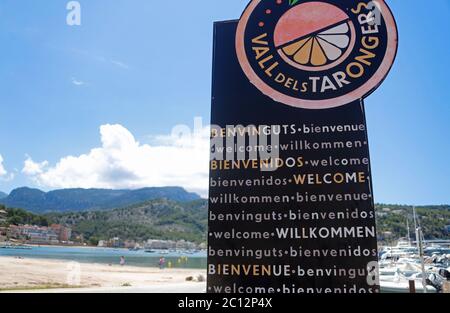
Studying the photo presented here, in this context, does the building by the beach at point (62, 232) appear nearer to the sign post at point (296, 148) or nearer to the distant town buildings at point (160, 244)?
the distant town buildings at point (160, 244)

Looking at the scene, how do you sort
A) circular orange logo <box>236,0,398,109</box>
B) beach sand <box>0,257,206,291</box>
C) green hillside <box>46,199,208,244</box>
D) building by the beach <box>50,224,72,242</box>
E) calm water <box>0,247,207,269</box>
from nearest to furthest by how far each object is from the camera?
1. circular orange logo <box>236,0,398,109</box>
2. beach sand <box>0,257,206,291</box>
3. calm water <box>0,247,207,269</box>
4. building by the beach <box>50,224,72,242</box>
5. green hillside <box>46,199,208,244</box>

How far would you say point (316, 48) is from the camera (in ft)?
9.19

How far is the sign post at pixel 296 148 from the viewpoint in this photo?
2486 mm

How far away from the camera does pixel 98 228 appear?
6519 cm

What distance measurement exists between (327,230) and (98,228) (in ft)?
225

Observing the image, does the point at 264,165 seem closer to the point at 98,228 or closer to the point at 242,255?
the point at 242,255

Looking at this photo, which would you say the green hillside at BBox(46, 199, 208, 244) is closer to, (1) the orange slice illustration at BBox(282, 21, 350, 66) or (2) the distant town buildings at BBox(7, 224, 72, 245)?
(2) the distant town buildings at BBox(7, 224, 72, 245)

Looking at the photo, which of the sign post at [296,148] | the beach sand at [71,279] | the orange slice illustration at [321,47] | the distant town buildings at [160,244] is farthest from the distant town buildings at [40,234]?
the orange slice illustration at [321,47]

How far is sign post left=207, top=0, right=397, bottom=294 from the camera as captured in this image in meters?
2.49

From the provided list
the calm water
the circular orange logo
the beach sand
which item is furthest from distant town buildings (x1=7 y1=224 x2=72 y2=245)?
the circular orange logo

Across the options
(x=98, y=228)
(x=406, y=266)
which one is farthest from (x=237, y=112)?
(x=98, y=228)

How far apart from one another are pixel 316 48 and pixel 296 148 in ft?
2.75
